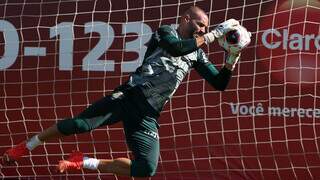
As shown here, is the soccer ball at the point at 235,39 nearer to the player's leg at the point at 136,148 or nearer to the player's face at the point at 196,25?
the player's face at the point at 196,25

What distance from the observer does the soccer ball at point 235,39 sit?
6.27 metres

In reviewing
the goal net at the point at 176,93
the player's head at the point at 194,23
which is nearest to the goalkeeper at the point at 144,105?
the player's head at the point at 194,23

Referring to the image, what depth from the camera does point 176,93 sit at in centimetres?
891

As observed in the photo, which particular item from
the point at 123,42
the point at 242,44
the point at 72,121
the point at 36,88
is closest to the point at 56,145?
the point at 36,88

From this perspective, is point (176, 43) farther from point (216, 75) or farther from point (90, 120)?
point (90, 120)

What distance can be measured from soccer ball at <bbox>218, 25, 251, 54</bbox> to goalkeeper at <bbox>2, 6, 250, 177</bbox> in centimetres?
5

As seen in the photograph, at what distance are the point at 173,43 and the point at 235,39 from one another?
0.46 metres

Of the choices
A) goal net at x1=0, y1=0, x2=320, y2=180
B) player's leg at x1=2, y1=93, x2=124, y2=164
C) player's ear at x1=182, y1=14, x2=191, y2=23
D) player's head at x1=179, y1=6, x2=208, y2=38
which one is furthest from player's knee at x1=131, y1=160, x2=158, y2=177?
goal net at x1=0, y1=0, x2=320, y2=180

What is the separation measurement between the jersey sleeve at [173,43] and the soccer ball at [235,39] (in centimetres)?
28

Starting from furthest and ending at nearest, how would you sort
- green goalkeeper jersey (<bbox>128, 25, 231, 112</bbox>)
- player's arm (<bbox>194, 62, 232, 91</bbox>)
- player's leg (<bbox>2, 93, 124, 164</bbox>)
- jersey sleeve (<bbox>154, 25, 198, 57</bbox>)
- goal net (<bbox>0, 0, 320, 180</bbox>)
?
1. goal net (<bbox>0, 0, 320, 180</bbox>)
2. player's arm (<bbox>194, 62, 232, 91</bbox>)
3. green goalkeeper jersey (<bbox>128, 25, 231, 112</bbox>)
4. player's leg (<bbox>2, 93, 124, 164</bbox>)
5. jersey sleeve (<bbox>154, 25, 198, 57</bbox>)

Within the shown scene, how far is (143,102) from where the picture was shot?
645cm

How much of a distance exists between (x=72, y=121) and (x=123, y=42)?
269 centimetres

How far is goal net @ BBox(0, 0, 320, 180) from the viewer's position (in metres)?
8.72

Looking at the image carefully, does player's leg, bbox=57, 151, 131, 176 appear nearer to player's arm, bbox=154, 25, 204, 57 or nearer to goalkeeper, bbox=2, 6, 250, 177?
goalkeeper, bbox=2, 6, 250, 177
